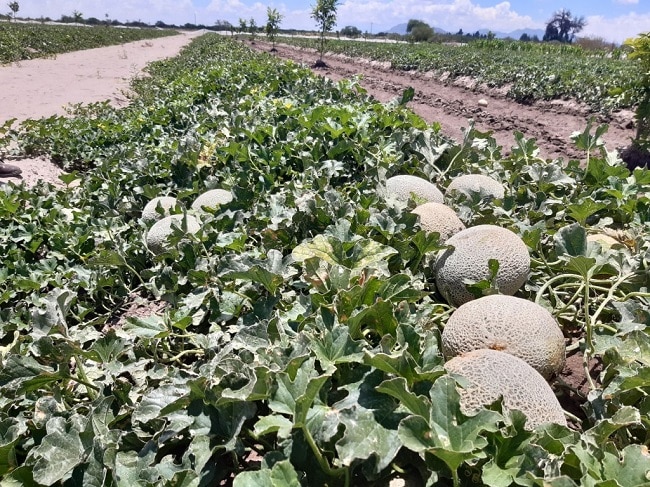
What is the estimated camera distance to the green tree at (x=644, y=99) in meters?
7.34

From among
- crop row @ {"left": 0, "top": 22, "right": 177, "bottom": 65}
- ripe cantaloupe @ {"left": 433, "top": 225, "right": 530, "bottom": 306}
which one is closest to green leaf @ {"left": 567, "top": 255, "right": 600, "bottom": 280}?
ripe cantaloupe @ {"left": 433, "top": 225, "right": 530, "bottom": 306}

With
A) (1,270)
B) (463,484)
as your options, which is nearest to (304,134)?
(1,270)

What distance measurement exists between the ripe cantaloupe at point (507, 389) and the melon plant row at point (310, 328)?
0.05 ft

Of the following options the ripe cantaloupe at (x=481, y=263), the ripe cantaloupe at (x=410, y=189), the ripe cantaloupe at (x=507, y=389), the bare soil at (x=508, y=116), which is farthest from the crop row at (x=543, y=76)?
the ripe cantaloupe at (x=507, y=389)

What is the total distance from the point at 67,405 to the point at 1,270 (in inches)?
61.2

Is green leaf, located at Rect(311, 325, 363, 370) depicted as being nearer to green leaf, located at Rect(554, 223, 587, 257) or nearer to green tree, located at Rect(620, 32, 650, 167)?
green leaf, located at Rect(554, 223, 587, 257)

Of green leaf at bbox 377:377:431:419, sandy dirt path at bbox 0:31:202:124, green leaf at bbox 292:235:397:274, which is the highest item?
green leaf at bbox 377:377:431:419

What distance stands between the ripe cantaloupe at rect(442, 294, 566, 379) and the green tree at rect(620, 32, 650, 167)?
6.36 meters

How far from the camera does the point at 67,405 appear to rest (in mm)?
1881

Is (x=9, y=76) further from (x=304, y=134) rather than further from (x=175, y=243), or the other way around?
(x=175, y=243)

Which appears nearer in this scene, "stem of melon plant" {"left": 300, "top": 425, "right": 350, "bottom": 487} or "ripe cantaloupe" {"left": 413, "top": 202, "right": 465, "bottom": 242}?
"stem of melon plant" {"left": 300, "top": 425, "right": 350, "bottom": 487}

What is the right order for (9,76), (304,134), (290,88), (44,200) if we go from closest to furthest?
1. (44,200)
2. (304,134)
3. (290,88)
4. (9,76)

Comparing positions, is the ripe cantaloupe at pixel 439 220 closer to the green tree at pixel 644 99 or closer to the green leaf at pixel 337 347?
the green leaf at pixel 337 347

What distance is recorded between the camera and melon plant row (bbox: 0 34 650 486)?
4.51 feet
